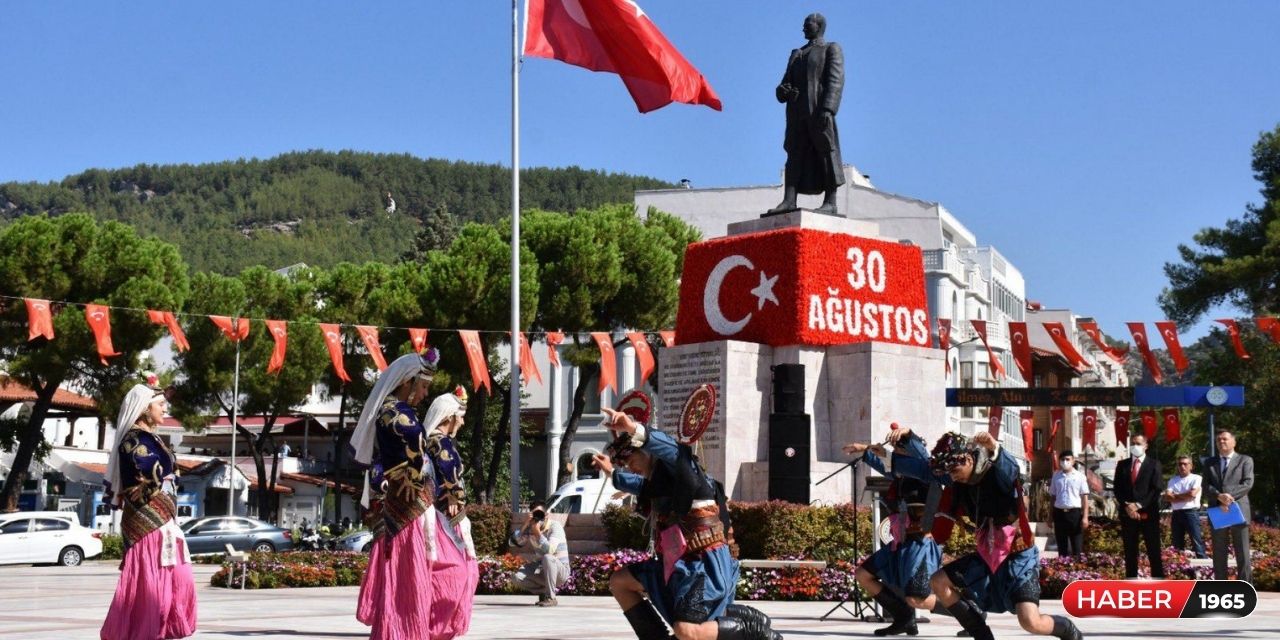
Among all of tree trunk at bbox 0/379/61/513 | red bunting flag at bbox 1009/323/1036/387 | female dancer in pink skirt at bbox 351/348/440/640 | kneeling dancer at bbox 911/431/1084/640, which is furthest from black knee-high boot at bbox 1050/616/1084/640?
tree trunk at bbox 0/379/61/513

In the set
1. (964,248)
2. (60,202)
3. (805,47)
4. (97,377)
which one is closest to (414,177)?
(60,202)

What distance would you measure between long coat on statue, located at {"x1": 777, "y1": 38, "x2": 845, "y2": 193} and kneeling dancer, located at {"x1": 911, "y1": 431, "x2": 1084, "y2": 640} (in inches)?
511

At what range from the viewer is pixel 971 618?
33.8 ft

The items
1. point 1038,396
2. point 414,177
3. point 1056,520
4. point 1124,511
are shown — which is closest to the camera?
point 1124,511

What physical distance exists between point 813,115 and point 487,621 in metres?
10.8

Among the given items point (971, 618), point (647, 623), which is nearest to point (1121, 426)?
point (971, 618)

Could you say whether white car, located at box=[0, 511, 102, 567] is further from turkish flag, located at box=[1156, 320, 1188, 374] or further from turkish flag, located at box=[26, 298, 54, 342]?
turkish flag, located at box=[1156, 320, 1188, 374]

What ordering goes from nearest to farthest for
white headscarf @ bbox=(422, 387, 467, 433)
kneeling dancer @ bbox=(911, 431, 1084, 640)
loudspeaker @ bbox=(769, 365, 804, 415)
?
kneeling dancer @ bbox=(911, 431, 1084, 640) < white headscarf @ bbox=(422, 387, 467, 433) < loudspeaker @ bbox=(769, 365, 804, 415)

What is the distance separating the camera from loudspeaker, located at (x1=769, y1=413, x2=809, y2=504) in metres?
21.2

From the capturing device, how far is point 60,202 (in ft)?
650

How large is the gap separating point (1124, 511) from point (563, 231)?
2729cm

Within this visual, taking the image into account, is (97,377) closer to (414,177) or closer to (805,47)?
(805,47)

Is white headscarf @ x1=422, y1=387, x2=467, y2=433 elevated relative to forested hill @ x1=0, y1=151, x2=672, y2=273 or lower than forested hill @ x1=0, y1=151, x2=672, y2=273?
lower

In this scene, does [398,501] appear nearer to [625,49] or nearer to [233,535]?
[625,49]
